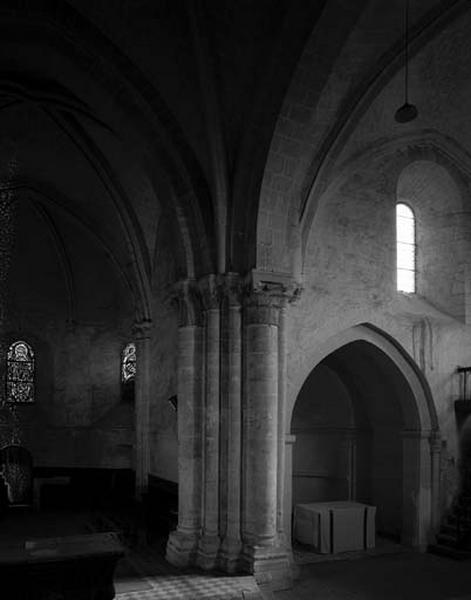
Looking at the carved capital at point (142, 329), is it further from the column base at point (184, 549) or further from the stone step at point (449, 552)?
the stone step at point (449, 552)

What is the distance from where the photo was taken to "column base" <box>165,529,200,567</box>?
37.2 ft

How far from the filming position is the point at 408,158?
14.9m

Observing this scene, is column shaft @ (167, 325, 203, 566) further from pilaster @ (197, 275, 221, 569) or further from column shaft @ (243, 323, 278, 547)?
column shaft @ (243, 323, 278, 547)

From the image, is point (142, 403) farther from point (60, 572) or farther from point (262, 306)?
point (60, 572)

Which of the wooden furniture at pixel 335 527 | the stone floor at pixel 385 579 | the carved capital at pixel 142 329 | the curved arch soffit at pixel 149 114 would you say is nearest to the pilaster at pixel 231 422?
the curved arch soffit at pixel 149 114

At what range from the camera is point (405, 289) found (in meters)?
15.7

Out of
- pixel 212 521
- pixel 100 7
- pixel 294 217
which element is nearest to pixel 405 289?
pixel 294 217

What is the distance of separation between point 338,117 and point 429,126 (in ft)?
10.4

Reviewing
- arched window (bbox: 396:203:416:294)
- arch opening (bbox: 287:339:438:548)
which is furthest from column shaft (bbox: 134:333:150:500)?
arched window (bbox: 396:203:416:294)

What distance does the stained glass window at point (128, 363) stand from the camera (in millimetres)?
22297

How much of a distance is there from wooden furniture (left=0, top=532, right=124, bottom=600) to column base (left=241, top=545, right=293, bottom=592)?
3.59 m

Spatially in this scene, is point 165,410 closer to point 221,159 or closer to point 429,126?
point 221,159

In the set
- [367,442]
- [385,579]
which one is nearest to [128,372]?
[367,442]

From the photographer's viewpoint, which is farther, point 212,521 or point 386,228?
point 386,228
